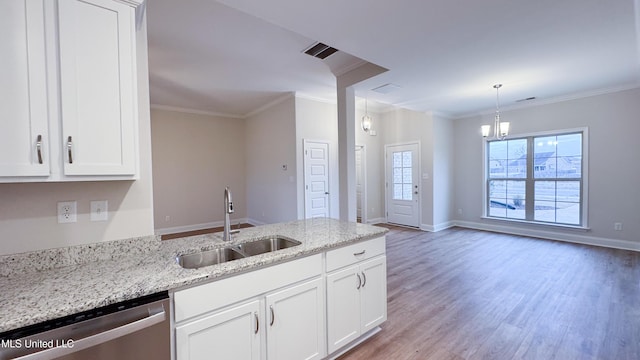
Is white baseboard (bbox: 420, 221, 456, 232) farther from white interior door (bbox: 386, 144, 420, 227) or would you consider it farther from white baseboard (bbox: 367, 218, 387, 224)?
white baseboard (bbox: 367, 218, 387, 224)

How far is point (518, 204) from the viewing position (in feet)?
18.3

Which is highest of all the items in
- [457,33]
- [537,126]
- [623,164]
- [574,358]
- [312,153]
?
[457,33]

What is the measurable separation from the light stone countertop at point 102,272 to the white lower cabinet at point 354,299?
229 millimetres

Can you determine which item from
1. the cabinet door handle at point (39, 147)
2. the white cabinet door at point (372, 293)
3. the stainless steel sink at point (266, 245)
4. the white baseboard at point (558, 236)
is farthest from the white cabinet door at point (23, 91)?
the white baseboard at point (558, 236)

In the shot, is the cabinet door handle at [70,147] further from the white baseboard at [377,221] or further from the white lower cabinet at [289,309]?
the white baseboard at [377,221]

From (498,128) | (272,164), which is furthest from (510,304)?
(272,164)

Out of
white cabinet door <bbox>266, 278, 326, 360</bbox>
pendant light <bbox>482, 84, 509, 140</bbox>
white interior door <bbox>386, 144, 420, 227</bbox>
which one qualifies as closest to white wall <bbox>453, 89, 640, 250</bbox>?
pendant light <bbox>482, 84, 509, 140</bbox>

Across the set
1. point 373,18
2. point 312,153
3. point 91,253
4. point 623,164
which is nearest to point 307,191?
point 312,153

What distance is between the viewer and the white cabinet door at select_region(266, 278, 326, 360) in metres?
1.54

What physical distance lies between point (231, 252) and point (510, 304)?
2.79m

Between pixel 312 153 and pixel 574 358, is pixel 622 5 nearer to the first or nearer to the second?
pixel 574 358

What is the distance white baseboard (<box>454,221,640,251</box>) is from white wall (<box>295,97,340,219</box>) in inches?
129

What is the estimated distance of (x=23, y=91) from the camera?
1193 millimetres

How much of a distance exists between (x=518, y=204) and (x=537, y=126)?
1602 mm
